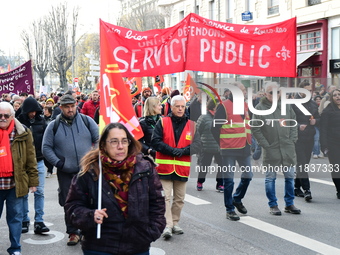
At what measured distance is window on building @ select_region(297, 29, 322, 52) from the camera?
23.0 metres

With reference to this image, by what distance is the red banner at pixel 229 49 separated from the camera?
7.02 meters

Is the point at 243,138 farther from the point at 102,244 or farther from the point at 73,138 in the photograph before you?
the point at 102,244

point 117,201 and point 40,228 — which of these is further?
point 40,228

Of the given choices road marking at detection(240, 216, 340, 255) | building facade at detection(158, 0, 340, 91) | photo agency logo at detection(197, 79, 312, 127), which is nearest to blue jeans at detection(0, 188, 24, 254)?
road marking at detection(240, 216, 340, 255)

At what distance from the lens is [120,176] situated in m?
3.28

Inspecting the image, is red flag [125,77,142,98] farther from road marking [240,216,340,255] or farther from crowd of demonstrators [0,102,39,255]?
crowd of demonstrators [0,102,39,255]

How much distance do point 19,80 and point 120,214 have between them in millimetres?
12689

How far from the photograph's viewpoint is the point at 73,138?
230 inches

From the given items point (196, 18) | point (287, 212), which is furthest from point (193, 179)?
point (196, 18)

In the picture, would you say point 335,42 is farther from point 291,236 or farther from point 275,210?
point 291,236

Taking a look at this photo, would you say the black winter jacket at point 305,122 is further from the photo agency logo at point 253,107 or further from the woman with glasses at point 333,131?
the photo agency logo at point 253,107

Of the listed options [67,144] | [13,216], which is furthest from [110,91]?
[13,216]

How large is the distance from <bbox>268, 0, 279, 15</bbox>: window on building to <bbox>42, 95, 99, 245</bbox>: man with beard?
2268 centimetres

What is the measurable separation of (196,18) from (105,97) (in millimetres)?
3622
